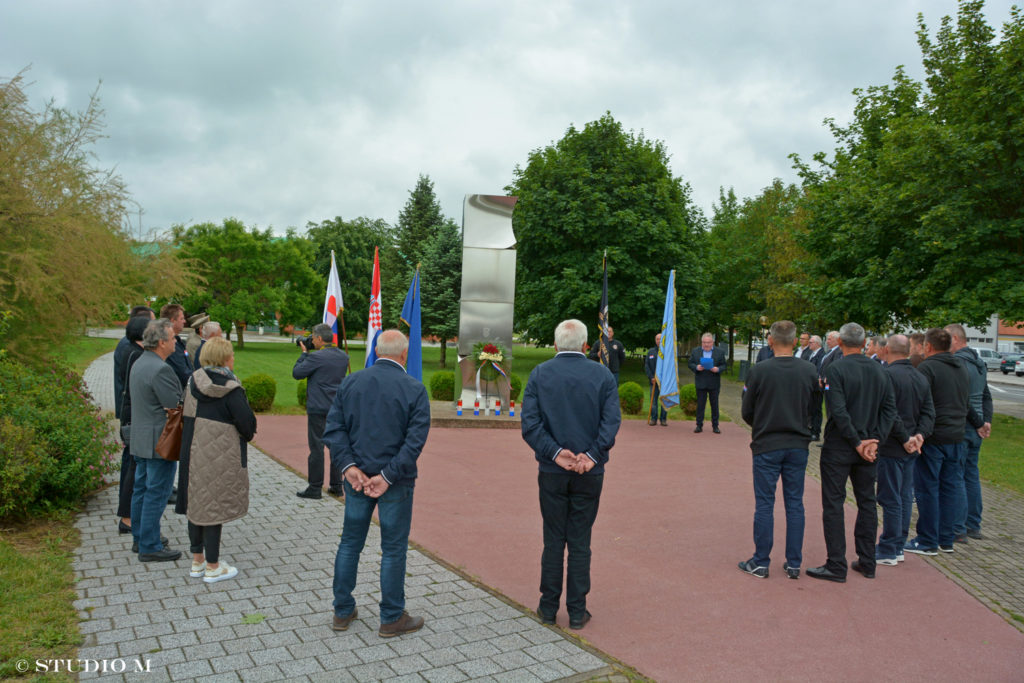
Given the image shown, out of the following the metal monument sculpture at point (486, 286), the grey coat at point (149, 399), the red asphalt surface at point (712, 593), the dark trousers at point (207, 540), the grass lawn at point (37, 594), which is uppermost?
the metal monument sculpture at point (486, 286)

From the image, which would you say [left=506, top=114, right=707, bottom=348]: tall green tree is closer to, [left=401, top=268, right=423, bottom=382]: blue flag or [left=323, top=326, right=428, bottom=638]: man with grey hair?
[left=401, top=268, right=423, bottom=382]: blue flag

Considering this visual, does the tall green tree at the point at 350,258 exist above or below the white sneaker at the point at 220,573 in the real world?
above

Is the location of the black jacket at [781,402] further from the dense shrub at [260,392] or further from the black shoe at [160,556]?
the dense shrub at [260,392]

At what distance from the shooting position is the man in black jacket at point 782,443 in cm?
590

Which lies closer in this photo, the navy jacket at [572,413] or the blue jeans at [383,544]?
the blue jeans at [383,544]

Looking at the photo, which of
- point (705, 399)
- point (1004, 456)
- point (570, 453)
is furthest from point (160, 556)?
point (1004, 456)

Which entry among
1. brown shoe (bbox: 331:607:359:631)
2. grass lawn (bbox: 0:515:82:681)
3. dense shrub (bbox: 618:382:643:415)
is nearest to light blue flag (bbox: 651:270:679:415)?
dense shrub (bbox: 618:382:643:415)

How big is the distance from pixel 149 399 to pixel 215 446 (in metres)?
1.05

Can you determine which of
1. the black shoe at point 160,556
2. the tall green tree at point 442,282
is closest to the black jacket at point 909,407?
the black shoe at point 160,556

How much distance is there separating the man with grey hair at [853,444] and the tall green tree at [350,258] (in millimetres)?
45447

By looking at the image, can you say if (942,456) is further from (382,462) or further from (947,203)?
(947,203)

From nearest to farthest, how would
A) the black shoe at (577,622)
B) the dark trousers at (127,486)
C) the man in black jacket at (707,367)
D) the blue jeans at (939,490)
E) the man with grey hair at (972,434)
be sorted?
the black shoe at (577,622) < the dark trousers at (127,486) < the blue jeans at (939,490) < the man with grey hair at (972,434) < the man in black jacket at (707,367)

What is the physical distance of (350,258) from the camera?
61.4m

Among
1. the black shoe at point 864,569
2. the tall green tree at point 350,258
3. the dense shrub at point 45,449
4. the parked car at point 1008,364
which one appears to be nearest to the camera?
the black shoe at point 864,569
